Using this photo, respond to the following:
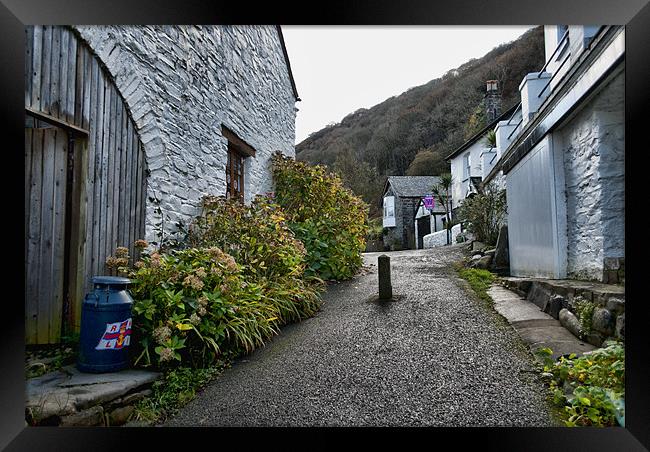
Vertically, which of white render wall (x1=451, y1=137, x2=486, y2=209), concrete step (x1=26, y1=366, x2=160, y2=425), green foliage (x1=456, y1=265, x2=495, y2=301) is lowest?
concrete step (x1=26, y1=366, x2=160, y2=425)

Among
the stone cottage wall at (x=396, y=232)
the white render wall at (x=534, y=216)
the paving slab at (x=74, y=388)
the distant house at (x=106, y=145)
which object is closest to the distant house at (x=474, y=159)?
the white render wall at (x=534, y=216)

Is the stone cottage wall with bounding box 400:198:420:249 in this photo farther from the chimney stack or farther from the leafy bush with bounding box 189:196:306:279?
the leafy bush with bounding box 189:196:306:279

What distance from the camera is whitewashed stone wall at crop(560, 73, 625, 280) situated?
2.56 meters

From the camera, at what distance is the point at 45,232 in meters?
2.21

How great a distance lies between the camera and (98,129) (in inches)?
98.7

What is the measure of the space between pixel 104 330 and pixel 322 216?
11.9 feet

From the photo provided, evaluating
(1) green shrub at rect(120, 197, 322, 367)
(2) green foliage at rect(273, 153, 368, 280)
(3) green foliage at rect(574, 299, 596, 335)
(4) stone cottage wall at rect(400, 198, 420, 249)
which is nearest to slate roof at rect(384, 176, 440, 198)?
(4) stone cottage wall at rect(400, 198, 420, 249)

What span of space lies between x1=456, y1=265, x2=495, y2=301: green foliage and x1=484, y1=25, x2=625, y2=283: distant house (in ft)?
1.56

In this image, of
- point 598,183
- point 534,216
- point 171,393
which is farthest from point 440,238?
point 171,393

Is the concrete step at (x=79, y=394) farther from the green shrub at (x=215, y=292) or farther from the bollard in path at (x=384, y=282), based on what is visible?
the bollard in path at (x=384, y=282)

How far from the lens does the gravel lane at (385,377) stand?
187cm
